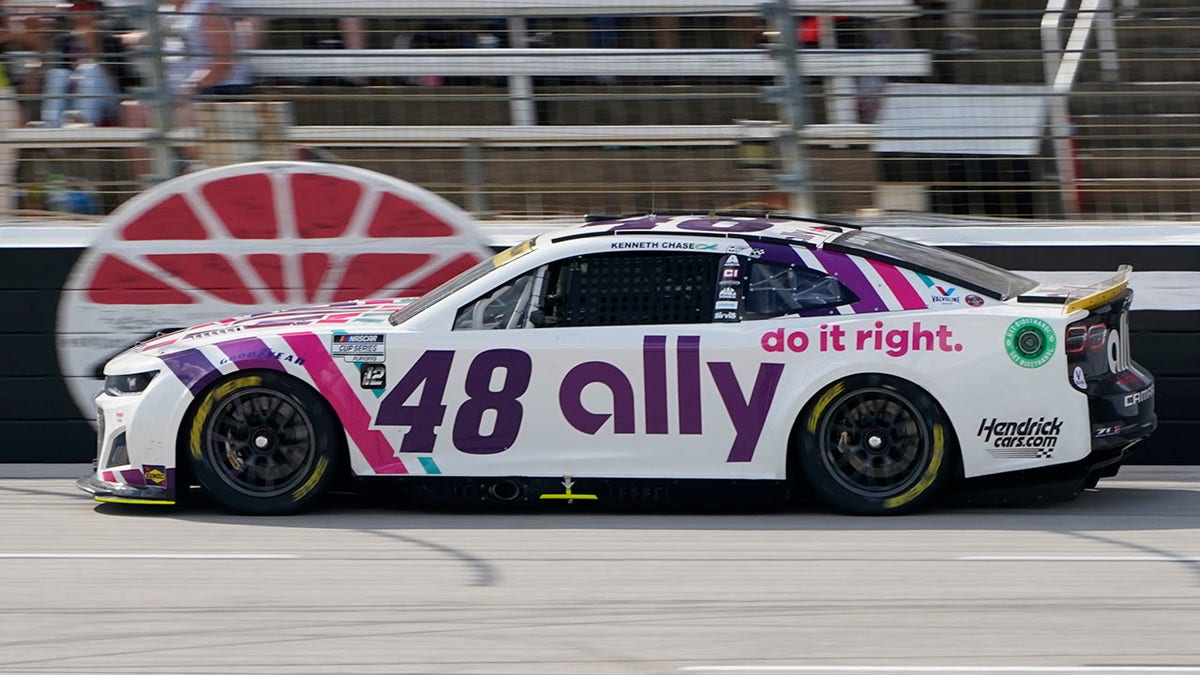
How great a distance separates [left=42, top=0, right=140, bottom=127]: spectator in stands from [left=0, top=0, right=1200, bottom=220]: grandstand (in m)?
0.11

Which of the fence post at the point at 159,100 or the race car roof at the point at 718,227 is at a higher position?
the fence post at the point at 159,100

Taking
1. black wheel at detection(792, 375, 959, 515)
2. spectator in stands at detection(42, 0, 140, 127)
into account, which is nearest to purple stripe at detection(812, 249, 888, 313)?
black wheel at detection(792, 375, 959, 515)

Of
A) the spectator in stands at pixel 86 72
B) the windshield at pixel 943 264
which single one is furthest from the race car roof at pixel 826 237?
the spectator in stands at pixel 86 72

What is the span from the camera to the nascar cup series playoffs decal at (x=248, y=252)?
8.78m

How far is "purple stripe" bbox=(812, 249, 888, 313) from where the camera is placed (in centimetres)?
696

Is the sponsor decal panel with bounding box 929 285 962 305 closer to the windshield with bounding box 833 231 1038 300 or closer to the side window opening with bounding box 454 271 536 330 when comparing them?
the windshield with bounding box 833 231 1038 300

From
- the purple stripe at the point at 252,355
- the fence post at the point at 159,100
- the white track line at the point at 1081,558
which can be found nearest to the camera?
the white track line at the point at 1081,558

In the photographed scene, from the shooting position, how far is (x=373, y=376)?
7.13m

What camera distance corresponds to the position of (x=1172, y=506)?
24.0 ft

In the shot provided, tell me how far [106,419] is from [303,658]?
Answer: 9.22 ft

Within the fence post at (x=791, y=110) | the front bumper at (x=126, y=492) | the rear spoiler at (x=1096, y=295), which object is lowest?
the front bumper at (x=126, y=492)

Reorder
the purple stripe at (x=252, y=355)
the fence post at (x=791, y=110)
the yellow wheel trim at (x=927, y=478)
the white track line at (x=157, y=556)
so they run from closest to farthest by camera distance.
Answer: the white track line at (x=157, y=556) < the yellow wheel trim at (x=927, y=478) < the purple stripe at (x=252, y=355) < the fence post at (x=791, y=110)

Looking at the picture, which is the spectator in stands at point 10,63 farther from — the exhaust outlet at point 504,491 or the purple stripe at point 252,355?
the exhaust outlet at point 504,491

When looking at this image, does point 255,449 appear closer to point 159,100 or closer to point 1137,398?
point 159,100
